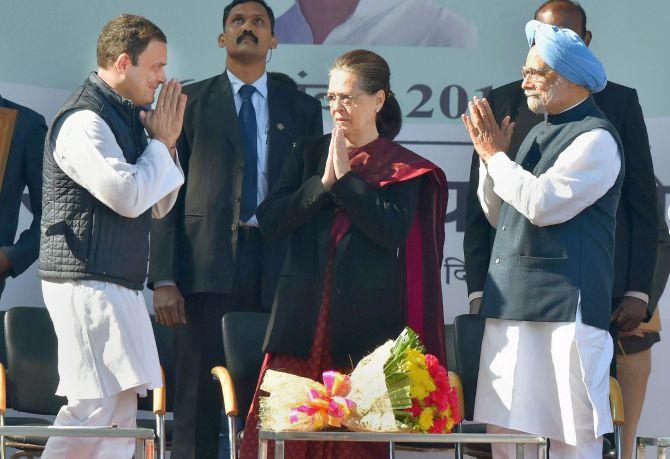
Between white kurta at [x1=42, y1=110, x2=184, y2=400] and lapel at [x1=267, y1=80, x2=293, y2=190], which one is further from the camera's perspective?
lapel at [x1=267, y1=80, x2=293, y2=190]

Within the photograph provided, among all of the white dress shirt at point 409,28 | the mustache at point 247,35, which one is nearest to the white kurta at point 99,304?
the mustache at point 247,35

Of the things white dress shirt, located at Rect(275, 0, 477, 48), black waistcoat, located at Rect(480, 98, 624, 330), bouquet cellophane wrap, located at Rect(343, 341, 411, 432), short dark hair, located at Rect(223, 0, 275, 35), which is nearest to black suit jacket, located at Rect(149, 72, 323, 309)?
short dark hair, located at Rect(223, 0, 275, 35)

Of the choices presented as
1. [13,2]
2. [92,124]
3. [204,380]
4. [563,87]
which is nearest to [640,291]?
[563,87]

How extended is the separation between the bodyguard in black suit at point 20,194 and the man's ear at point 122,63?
1.05 metres

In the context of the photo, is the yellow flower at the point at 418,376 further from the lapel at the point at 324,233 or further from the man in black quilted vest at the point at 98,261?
the man in black quilted vest at the point at 98,261

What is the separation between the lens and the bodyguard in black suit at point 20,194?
534 centimetres

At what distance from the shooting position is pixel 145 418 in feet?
19.6

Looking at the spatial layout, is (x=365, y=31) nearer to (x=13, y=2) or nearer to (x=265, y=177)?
(x=265, y=177)

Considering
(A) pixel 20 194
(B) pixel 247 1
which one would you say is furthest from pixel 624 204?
(A) pixel 20 194

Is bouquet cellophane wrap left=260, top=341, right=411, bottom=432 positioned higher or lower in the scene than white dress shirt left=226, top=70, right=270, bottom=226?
lower

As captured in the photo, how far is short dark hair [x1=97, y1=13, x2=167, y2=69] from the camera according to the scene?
177 inches

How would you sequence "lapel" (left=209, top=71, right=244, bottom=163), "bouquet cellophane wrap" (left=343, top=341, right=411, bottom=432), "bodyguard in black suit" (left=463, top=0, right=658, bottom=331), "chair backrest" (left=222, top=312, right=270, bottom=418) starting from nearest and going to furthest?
"bouquet cellophane wrap" (left=343, top=341, right=411, bottom=432) → "chair backrest" (left=222, top=312, right=270, bottom=418) → "bodyguard in black suit" (left=463, top=0, right=658, bottom=331) → "lapel" (left=209, top=71, right=244, bottom=163)

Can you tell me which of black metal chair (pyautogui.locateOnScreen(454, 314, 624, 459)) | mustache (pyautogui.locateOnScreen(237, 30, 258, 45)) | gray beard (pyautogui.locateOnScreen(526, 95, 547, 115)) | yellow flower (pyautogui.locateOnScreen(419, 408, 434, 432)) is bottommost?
yellow flower (pyautogui.locateOnScreen(419, 408, 434, 432))

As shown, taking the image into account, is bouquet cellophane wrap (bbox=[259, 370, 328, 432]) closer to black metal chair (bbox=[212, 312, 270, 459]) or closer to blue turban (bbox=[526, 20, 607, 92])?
black metal chair (bbox=[212, 312, 270, 459])
